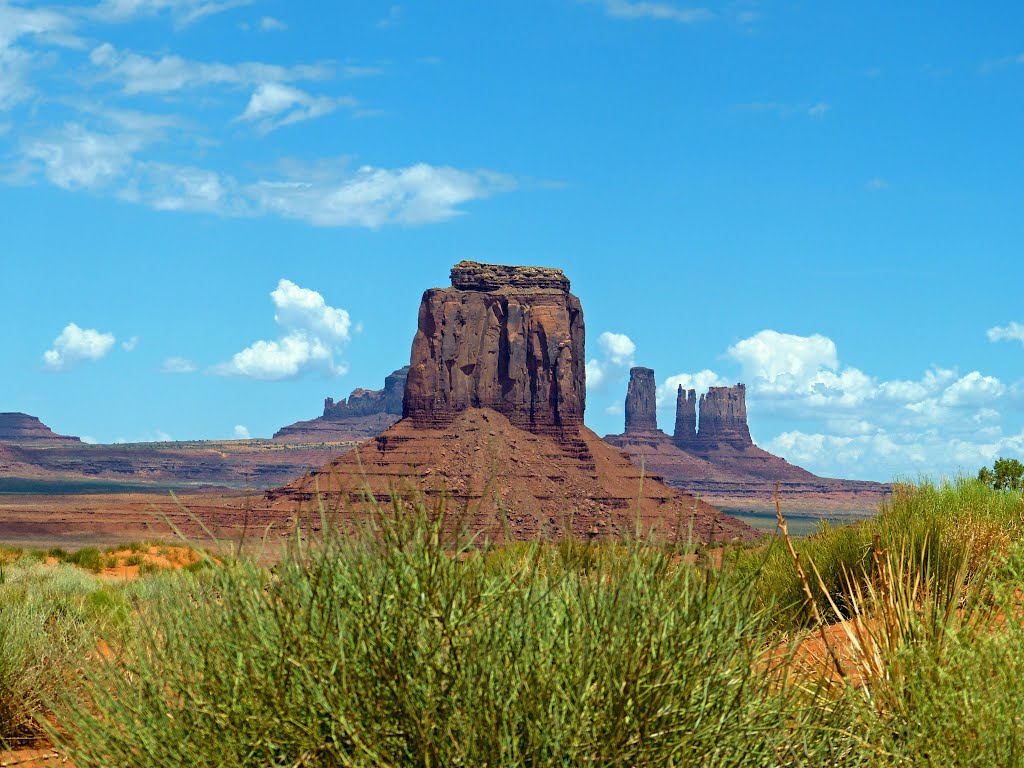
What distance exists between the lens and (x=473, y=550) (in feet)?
17.6

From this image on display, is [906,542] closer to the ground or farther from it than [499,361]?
closer to the ground

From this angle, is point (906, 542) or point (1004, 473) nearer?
point (906, 542)

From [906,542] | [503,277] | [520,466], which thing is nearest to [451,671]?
[906,542]

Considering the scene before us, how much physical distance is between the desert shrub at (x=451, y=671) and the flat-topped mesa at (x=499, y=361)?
122239mm

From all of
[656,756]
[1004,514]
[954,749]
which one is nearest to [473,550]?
[656,756]

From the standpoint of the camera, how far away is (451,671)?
15.6ft

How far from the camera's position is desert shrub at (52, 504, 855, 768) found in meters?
4.75

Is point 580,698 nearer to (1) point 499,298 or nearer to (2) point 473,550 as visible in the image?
(2) point 473,550

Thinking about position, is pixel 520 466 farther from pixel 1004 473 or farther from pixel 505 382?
pixel 1004 473

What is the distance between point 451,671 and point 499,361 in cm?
12883

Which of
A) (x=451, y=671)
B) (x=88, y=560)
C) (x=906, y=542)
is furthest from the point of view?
(x=88, y=560)

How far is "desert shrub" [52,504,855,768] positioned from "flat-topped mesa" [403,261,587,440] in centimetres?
12224

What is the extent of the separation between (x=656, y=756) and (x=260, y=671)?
1.91 m

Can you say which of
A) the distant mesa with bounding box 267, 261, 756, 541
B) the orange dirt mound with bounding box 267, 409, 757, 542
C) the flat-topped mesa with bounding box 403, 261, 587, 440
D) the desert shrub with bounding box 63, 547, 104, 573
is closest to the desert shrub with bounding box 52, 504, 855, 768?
the desert shrub with bounding box 63, 547, 104, 573
